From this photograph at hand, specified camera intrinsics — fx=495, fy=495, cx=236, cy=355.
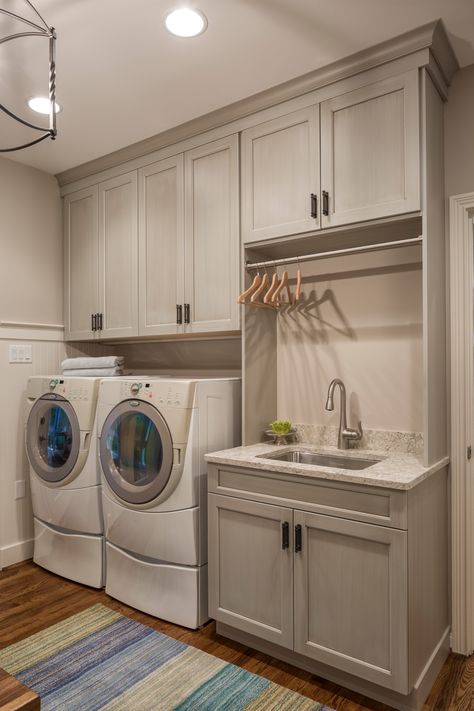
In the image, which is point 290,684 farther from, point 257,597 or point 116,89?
point 116,89

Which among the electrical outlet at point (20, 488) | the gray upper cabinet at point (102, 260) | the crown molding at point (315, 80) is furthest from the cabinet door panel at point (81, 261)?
the electrical outlet at point (20, 488)

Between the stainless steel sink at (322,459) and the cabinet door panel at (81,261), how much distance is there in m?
1.67

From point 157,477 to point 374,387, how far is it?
120cm

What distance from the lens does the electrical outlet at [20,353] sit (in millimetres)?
3295

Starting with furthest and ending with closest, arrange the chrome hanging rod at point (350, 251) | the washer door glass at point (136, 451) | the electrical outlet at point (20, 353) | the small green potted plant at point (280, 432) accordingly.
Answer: the electrical outlet at point (20, 353) → the small green potted plant at point (280, 432) → the washer door glass at point (136, 451) → the chrome hanging rod at point (350, 251)

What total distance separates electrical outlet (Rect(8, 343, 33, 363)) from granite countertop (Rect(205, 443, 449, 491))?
1.68 meters

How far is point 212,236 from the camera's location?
109 inches

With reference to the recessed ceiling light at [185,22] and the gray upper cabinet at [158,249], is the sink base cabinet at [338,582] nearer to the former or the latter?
the gray upper cabinet at [158,249]

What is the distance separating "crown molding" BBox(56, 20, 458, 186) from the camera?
6.70 feet

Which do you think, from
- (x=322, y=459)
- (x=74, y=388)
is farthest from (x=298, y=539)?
(x=74, y=388)

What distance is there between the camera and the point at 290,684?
204 centimetres

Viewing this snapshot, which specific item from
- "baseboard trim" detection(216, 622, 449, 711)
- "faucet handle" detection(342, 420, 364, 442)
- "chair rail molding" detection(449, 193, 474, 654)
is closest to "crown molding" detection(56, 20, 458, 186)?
"chair rail molding" detection(449, 193, 474, 654)

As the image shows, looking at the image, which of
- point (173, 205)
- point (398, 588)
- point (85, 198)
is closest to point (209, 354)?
point (173, 205)

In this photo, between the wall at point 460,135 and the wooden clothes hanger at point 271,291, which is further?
the wooden clothes hanger at point 271,291
